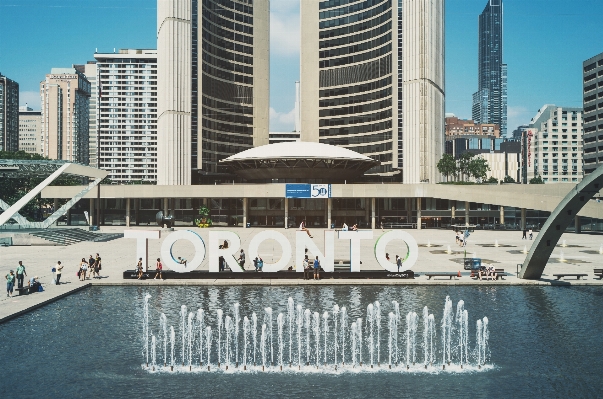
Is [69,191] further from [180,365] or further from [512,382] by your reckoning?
[512,382]

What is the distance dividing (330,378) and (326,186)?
69.9 meters

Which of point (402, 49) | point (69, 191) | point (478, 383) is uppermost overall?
point (402, 49)

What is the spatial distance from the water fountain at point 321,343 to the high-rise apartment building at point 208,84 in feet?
306

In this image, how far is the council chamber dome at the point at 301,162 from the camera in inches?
3942

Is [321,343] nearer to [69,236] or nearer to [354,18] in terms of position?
[69,236]

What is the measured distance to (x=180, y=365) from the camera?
19.8 meters

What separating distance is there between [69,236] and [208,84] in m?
70.1

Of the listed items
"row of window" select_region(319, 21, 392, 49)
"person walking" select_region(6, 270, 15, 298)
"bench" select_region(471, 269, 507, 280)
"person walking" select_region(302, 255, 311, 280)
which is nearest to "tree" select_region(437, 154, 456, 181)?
"row of window" select_region(319, 21, 392, 49)

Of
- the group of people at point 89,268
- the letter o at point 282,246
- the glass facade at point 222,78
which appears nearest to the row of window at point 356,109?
the glass facade at point 222,78

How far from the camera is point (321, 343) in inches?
872

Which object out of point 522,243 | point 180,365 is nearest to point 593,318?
point 180,365

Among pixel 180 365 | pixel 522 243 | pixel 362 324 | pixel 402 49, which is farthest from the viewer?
pixel 402 49

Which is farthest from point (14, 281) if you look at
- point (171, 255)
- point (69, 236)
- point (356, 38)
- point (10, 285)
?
point (356, 38)

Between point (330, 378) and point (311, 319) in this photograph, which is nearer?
point (330, 378)
